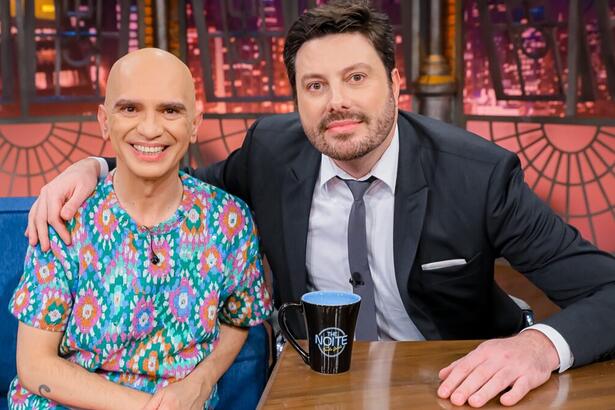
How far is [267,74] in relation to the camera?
465 centimetres

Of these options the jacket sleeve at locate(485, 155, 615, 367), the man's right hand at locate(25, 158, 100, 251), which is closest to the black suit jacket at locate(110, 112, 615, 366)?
the jacket sleeve at locate(485, 155, 615, 367)

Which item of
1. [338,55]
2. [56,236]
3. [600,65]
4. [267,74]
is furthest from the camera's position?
[267,74]

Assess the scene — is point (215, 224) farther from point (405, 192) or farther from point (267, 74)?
point (267, 74)

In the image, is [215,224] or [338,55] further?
[338,55]

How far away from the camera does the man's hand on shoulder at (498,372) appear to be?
1211mm

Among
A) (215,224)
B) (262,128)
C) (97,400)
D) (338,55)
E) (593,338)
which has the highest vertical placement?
(338,55)

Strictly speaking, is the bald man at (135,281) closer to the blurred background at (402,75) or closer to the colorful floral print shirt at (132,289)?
the colorful floral print shirt at (132,289)

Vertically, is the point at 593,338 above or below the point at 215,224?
below

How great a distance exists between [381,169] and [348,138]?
124 mm

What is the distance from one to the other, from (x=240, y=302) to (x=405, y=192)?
429mm

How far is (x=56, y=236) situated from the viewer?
1.50 m

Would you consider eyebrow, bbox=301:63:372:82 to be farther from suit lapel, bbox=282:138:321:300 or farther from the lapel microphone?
the lapel microphone

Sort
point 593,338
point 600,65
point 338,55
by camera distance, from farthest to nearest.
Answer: point 600,65
point 338,55
point 593,338

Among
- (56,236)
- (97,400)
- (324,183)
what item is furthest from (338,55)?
(97,400)
